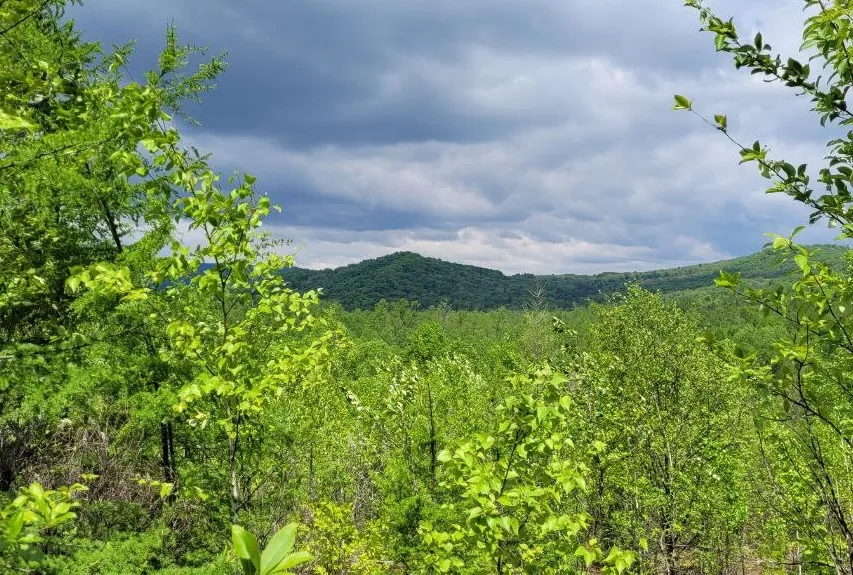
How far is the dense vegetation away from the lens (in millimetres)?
3623

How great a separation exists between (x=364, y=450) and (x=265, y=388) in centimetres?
1914

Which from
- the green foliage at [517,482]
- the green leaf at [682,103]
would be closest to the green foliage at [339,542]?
the green foliage at [517,482]

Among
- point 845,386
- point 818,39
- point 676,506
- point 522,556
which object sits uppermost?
point 818,39

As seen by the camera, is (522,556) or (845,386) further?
(522,556)

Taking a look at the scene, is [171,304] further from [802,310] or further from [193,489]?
[802,310]

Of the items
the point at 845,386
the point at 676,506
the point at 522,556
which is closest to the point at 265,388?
the point at 522,556

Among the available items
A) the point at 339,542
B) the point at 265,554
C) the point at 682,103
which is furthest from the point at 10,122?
the point at 339,542

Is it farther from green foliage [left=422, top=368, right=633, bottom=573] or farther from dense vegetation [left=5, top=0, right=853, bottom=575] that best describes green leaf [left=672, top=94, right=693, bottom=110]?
green foliage [left=422, top=368, right=633, bottom=573]

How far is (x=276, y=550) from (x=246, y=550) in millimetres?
70

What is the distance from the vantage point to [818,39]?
3158mm

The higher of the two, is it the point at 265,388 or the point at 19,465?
the point at 265,388

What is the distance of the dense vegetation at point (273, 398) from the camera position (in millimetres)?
3623

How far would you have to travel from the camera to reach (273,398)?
10445 millimetres

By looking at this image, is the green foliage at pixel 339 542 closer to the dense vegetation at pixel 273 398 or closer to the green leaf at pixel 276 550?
the dense vegetation at pixel 273 398
